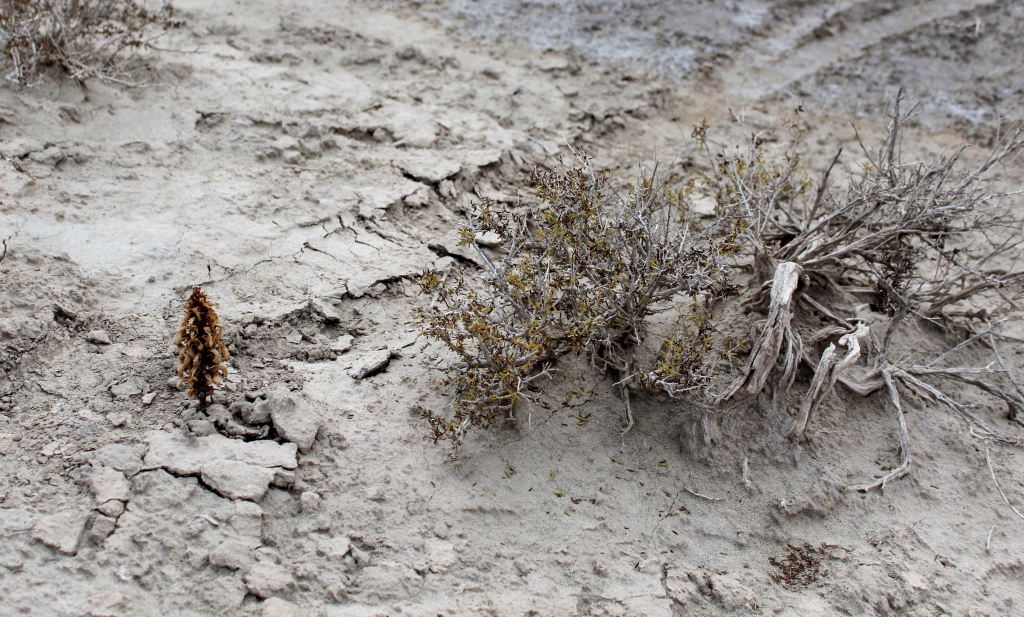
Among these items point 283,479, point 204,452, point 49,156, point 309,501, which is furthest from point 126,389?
point 49,156

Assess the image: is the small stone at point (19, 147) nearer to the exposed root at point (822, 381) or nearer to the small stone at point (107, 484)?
the small stone at point (107, 484)

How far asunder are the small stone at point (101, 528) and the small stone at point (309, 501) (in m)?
0.53

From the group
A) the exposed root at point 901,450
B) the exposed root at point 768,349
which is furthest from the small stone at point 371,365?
the exposed root at point 901,450

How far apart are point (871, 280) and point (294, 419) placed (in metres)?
2.68

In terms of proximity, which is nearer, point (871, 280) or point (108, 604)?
point (108, 604)

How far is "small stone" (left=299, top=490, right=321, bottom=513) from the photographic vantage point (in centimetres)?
253

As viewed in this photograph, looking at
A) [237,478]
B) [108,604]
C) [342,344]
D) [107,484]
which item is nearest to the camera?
[108,604]

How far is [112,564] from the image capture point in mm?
2230

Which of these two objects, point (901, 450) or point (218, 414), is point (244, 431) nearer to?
point (218, 414)

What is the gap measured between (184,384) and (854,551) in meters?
2.35

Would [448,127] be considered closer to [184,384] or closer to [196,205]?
[196,205]

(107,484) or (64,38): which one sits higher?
(64,38)

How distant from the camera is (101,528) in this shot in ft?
7.52

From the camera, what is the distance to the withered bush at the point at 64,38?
397cm
